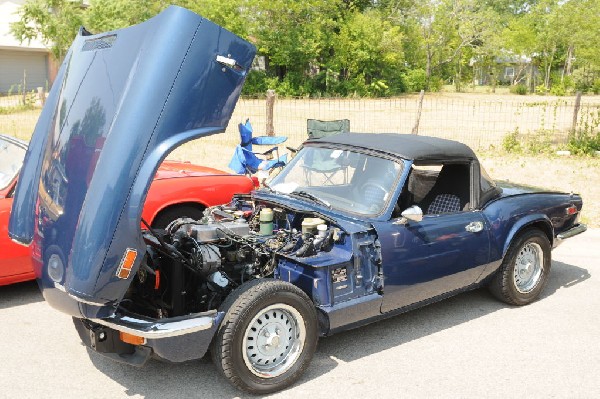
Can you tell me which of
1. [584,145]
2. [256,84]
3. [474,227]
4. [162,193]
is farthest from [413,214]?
[256,84]

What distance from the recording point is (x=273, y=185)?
5461mm

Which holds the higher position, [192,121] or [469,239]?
[192,121]

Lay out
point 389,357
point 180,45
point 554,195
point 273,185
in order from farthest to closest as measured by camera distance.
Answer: point 554,195 < point 273,185 < point 389,357 < point 180,45

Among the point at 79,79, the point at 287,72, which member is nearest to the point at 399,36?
the point at 287,72

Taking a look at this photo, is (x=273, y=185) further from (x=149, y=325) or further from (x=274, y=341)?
(x=149, y=325)

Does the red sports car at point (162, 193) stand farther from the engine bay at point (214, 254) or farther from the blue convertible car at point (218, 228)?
the engine bay at point (214, 254)

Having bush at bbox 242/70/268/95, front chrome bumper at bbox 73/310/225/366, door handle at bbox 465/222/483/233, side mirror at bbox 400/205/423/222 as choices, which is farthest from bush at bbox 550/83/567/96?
front chrome bumper at bbox 73/310/225/366

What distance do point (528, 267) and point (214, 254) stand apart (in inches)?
130

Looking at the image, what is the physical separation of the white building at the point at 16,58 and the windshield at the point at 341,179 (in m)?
36.2

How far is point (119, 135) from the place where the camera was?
3500mm

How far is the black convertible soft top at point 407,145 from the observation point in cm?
502

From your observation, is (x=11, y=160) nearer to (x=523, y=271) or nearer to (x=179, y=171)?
(x=179, y=171)

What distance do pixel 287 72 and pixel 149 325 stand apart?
35205 millimetres

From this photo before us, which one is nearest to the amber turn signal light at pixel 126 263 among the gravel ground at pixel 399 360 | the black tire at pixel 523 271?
the gravel ground at pixel 399 360
